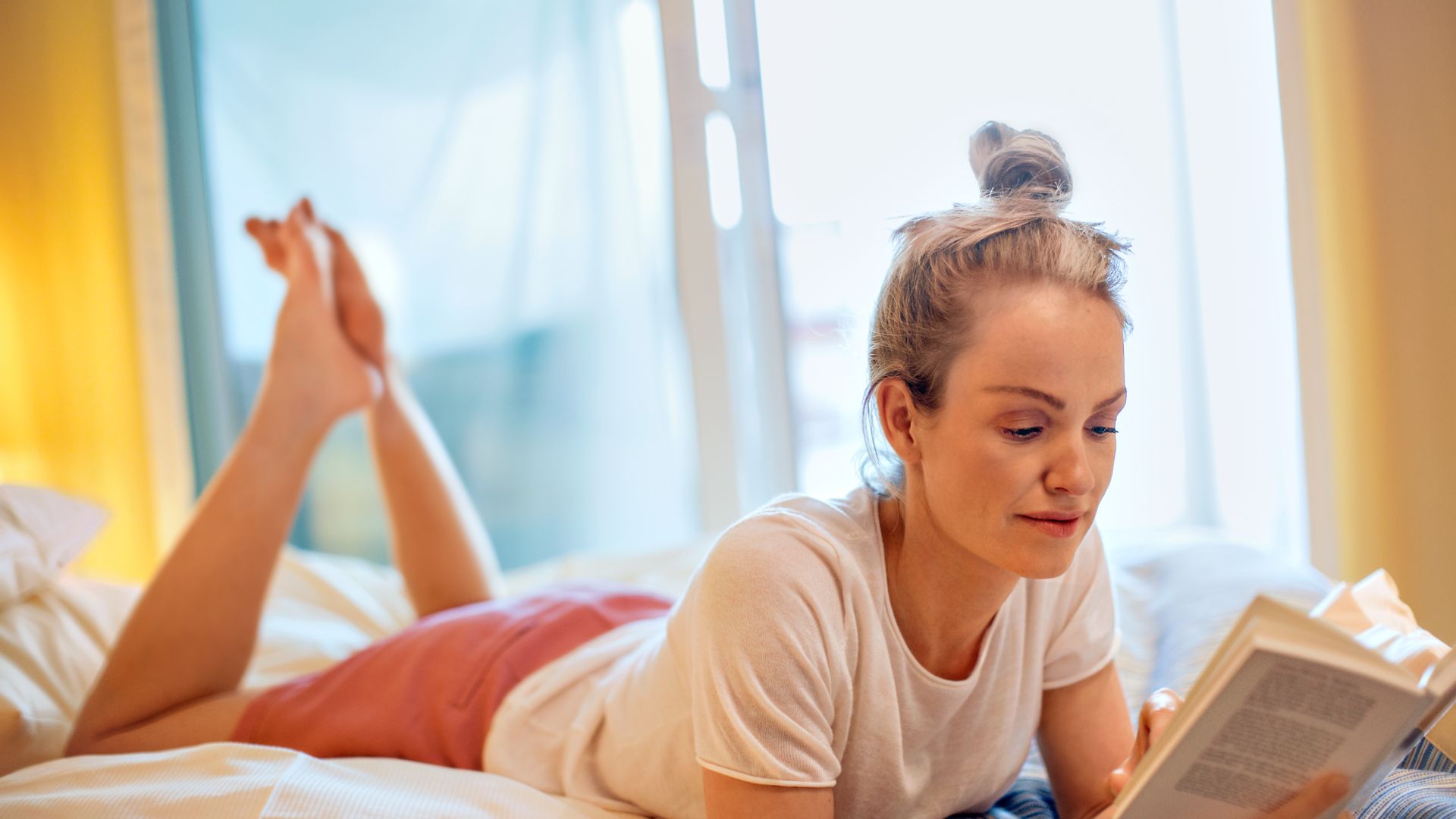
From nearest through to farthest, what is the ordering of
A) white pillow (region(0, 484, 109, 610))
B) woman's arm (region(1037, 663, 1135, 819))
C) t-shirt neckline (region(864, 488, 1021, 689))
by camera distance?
t-shirt neckline (region(864, 488, 1021, 689)) → woman's arm (region(1037, 663, 1135, 819)) → white pillow (region(0, 484, 109, 610))

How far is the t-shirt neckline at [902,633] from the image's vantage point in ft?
2.95

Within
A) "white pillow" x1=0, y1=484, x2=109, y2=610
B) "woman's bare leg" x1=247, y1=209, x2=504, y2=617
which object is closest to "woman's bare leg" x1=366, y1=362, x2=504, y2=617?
"woman's bare leg" x1=247, y1=209, x2=504, y2=617

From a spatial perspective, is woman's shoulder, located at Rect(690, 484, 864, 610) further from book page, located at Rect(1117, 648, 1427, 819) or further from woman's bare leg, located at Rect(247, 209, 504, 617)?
woman's bare leg, located at Rect(247, 209, 504, 617)

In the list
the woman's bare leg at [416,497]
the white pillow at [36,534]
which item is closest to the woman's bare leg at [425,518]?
the woman's bare leg at [416,497]

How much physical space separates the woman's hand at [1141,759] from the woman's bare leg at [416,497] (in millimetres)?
961

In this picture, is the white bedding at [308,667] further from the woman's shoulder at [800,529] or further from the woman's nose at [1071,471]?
the woman's nose at [1071,471]

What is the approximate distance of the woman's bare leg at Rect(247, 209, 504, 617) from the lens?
5.18 feet

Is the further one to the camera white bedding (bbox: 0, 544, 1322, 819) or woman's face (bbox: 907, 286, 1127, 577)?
white bedding (bbox: 0, 544, 1322, 819)

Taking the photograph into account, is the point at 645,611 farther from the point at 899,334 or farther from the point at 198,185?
the point at 198,185

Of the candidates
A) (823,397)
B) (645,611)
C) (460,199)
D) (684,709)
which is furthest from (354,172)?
(684,709)

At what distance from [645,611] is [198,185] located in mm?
1802

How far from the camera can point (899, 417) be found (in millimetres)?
916

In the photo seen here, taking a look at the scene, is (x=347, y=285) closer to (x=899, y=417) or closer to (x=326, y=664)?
(x=326, y=664)

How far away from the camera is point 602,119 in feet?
7.68
